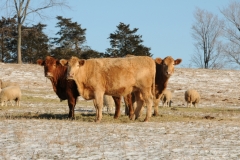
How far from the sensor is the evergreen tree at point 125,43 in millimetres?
53691

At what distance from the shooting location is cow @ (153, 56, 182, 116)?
17.0 m

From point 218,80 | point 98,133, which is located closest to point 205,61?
point 218,80

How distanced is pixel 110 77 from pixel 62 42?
4204cm

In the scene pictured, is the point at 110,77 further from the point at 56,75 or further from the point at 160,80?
the point at 160,80

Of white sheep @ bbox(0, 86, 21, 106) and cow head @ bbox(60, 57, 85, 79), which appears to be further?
white sheep @ bbox(0, 86, 21, 106)

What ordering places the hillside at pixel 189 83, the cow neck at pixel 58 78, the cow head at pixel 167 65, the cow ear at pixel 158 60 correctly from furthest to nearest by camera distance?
the hillside at pixel 189 83 < the cow ear at pixel 158 60 < the cow head at pixel 167 65 < the cow neck at pixel 58 78

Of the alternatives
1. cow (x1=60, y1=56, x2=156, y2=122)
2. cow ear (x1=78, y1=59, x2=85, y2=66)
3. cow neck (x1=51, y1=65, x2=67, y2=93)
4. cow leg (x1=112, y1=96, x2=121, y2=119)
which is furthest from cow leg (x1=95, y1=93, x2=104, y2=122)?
cow neck (x1=51, y1=65, x2=67, y2=93)

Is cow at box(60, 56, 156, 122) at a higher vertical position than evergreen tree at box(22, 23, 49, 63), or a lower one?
lower

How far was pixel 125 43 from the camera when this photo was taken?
54719mm

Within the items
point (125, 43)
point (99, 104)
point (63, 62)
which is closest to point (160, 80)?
point (99, 104)

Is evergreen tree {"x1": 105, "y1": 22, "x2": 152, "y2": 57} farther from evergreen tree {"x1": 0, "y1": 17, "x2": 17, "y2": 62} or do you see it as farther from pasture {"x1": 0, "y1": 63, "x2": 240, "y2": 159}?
pasture {"x1": 0, "y1": 63, "x2": 240, "y2": 159}

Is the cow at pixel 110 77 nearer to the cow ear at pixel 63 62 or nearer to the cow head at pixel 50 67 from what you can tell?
the cow ear at pixel 63 62

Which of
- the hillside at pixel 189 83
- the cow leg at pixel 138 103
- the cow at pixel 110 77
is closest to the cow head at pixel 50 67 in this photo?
the cow at pixel 110 77

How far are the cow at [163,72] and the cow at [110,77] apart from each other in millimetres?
2474
